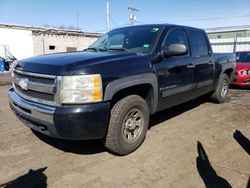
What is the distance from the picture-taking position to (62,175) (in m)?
3.06

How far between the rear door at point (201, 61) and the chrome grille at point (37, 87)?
3.02 meters

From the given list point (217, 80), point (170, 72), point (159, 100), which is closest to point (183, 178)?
point (159, 100)

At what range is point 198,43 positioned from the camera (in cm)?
542

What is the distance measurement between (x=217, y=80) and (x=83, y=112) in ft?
14.6

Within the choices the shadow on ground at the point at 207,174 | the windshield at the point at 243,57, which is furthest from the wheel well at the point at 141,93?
the windshield at the point at 243,57

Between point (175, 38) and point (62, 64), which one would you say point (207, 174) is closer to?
point (62, 64)

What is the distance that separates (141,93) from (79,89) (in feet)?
4.38

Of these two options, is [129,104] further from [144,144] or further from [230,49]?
[230,49]

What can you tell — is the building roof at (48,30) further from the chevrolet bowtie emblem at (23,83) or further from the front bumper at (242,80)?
the chevrolet bowtie emblem at (23,83)

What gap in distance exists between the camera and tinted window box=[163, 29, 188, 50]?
4.26 meters

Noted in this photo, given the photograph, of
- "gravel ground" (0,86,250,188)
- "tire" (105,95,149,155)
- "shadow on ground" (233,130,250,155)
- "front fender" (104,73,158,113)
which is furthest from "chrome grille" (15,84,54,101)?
"shadow on ground" (233,130,250,155)

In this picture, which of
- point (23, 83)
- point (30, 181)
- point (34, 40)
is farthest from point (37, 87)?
point (34, 40)

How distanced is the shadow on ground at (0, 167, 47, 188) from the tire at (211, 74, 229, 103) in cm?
497

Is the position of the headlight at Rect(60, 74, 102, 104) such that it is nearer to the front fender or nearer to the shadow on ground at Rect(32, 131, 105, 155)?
the front fender
